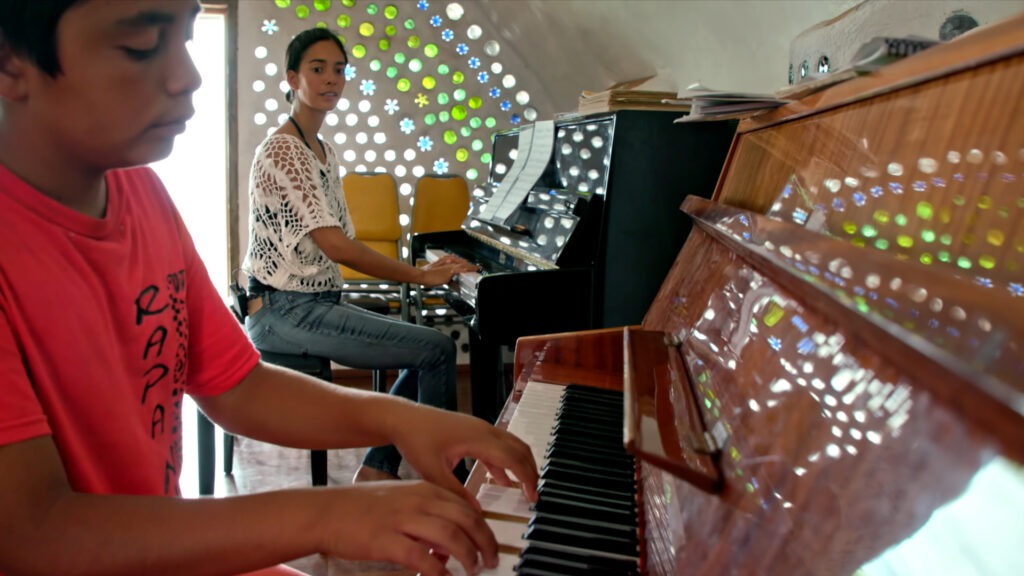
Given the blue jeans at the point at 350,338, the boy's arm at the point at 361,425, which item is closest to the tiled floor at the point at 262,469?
the blue jeans at the point at 350,338

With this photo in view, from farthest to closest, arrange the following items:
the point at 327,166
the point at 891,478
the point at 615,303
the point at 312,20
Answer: the point at 312,20
the point at 327,166
the point at 615,303
the point at 891,478

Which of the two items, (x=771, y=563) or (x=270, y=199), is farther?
(x=270, y=199)

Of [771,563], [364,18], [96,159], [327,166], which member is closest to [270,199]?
[327,166]

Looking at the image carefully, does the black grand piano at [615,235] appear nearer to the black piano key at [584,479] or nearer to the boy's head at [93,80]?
the black piano key at [584,479]

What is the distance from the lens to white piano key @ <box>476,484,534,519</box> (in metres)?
0.87

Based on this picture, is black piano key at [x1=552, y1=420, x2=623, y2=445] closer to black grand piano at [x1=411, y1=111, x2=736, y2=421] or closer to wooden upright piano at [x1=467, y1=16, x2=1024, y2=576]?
wooden upright piano at [x1=467, y1=16, x2=1024, y2=576]

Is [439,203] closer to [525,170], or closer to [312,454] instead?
[525,170]

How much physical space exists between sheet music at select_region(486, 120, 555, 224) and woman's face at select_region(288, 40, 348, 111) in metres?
0.77

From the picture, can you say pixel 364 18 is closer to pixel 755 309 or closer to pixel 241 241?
pixel 241 241

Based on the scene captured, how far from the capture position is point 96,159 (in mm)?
803

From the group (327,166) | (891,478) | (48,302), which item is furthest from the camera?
(327,166)

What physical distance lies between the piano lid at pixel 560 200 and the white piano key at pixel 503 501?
151 centimetres

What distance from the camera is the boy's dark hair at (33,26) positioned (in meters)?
0.72

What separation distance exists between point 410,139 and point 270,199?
7.54ft
